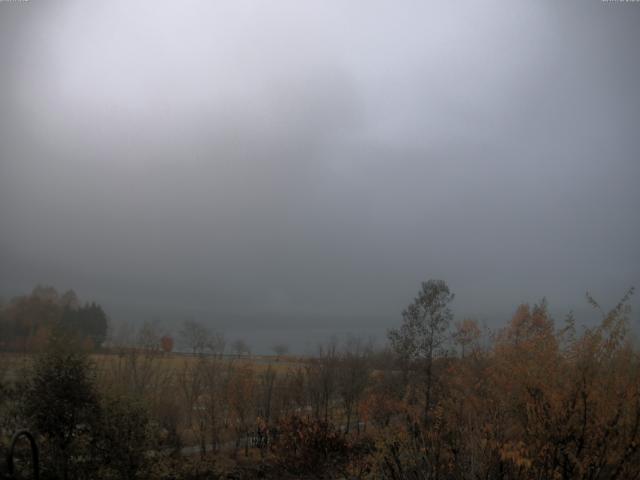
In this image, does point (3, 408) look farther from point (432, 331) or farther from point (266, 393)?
point (432, 331)

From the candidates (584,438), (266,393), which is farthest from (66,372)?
(266,393)

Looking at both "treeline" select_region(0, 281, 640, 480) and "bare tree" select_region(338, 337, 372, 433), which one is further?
"bare tree" select_region(338, 337, 372, 433)

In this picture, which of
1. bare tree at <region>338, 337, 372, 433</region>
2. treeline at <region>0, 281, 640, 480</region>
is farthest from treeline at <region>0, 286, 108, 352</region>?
bare tree at <region>338, 337, 372, 433</region>

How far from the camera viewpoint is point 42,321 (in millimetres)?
26141

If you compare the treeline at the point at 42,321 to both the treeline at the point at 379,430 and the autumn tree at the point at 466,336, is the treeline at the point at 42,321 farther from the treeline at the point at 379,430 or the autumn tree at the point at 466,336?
the autumn tree at the point at 466,336

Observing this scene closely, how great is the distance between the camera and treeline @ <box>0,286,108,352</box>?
1684 cm

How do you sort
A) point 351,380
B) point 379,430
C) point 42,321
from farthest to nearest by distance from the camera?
point 351,380, point 42,321, point 379,430

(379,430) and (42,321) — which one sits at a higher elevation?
(42,321)

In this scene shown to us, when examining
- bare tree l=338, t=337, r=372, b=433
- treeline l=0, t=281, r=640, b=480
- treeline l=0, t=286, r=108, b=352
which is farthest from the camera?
bare tree l=338, t=337, r=372, b=433

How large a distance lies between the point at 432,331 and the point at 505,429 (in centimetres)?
2286

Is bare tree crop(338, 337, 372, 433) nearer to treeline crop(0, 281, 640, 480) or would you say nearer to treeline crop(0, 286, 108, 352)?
treeline crop(0, 281, 640, 480)

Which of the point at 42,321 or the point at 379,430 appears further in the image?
the point at 42,321

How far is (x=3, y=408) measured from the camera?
44.8 ft

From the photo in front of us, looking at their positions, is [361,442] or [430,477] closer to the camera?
[430,477]
